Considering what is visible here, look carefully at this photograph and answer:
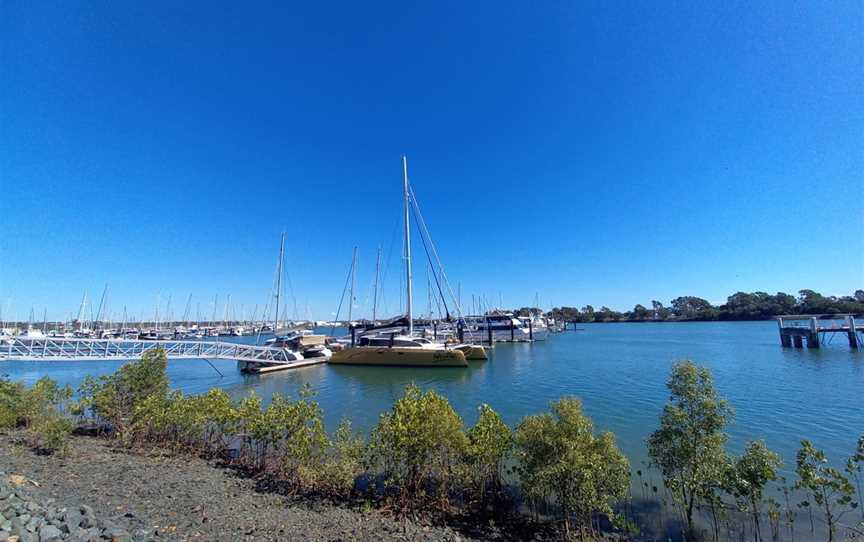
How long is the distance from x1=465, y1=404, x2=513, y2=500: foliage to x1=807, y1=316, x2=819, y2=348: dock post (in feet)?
195

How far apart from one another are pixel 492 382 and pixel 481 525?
861 inches

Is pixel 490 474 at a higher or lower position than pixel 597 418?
higher

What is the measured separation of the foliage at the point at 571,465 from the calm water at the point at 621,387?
600 centimetres

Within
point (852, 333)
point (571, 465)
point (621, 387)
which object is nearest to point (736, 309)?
point (852, 333)

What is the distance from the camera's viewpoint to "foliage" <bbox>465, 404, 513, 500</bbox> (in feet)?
27.5

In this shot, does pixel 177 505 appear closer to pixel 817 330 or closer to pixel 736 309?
pixel 817 330

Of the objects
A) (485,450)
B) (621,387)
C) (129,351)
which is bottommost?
(621,387)

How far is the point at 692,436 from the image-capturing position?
25.3 feet

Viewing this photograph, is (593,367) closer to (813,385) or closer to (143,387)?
(813,385)

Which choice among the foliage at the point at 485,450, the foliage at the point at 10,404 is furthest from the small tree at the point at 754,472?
the foliage at the point at 10,404

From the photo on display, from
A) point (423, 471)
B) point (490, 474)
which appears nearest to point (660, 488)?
point (490, 474)

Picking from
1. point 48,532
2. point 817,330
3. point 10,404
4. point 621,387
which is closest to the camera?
point 48,532

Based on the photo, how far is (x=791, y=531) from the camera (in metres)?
8.00

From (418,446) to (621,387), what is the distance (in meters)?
22.2
